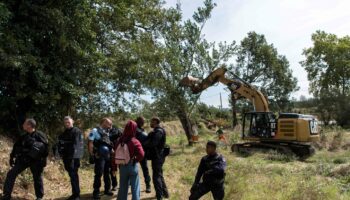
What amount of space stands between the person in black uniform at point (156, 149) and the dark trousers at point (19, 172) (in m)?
2.30

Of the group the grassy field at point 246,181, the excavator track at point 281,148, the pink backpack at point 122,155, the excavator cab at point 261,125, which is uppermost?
the excavator cab at point 261,125

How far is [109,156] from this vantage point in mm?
9805

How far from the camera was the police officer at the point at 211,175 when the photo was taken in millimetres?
7715

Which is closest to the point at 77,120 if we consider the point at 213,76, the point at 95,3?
the point at 95,3

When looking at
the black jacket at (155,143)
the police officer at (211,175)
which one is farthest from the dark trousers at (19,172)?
the police officer at (211,175)

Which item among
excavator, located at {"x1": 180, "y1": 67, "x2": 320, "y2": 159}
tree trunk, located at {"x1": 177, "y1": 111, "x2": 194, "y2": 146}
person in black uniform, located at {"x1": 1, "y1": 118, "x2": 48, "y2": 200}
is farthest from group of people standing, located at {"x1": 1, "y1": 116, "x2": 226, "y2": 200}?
tree trunk, located at {"x1": 177, "y1": 111, "x2": 194, "y2": 146}

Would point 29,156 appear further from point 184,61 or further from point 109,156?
point 184,61

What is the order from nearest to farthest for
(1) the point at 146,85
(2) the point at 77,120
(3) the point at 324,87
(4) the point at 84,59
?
(4) the point at 84,59 < (2) the point at 77,120 < (1) the point at 146,85 < (3) the point at 324,87

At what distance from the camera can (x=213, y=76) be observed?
22.3m

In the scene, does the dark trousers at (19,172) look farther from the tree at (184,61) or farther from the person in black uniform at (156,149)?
the tree at (184,61)

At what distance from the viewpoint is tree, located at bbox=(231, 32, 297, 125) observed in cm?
5103

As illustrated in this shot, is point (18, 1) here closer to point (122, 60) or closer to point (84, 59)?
point (84, 59)

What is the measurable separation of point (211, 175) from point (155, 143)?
1859mm

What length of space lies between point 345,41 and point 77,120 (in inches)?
1846
